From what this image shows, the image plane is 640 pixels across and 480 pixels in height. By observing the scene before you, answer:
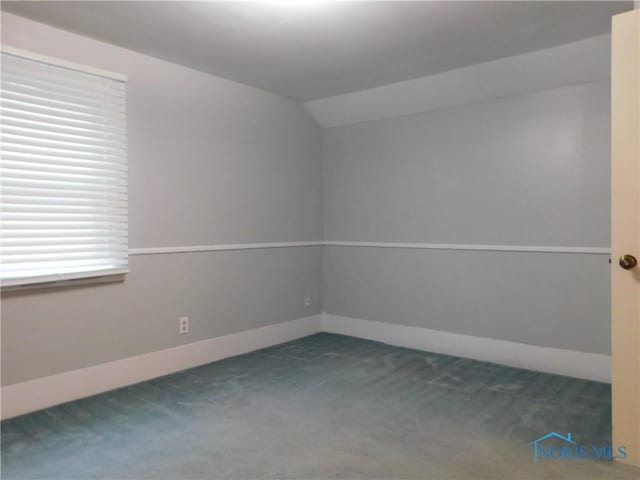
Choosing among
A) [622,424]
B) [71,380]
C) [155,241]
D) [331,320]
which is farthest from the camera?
[331,320]

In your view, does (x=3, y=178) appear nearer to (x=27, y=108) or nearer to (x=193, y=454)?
(x=27, y=108)

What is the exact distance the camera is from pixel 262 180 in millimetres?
4070

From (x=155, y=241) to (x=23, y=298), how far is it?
89cm

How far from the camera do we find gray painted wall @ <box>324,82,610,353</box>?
3.24 m

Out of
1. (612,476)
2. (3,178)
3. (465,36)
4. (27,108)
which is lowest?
(612,476)

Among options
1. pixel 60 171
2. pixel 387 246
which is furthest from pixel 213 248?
pixel 387 246

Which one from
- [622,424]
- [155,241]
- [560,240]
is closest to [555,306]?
[560,240]

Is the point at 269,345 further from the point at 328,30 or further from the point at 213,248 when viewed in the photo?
the point at 328,30

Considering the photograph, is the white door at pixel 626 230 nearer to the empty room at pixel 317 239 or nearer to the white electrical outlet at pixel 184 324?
the empty room at pixel 317 239

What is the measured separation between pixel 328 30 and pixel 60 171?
184 cm

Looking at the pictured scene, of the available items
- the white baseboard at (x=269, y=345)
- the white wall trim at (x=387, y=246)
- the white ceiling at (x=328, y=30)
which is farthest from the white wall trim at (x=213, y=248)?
the white ceiling at (x=328, y=30)

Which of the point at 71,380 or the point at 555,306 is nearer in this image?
the point at 71,380

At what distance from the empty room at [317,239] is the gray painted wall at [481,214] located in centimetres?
2

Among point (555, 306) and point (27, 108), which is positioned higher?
point (27, 108)
